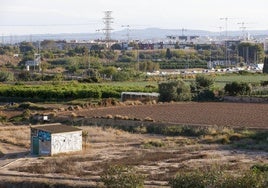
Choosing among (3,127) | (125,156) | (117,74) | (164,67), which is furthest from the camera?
(164,67)

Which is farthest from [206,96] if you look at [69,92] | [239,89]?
[69,92]

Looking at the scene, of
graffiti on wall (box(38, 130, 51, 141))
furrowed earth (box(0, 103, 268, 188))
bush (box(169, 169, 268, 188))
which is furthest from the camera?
graffiti on wall (box(38, 130, 51, 141))

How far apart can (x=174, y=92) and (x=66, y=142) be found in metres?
23.4

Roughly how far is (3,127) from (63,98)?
20.0 m

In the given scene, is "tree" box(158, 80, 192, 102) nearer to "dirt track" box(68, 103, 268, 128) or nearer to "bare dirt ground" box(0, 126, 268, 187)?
"dirt track" box(68, 103, 268, 128)

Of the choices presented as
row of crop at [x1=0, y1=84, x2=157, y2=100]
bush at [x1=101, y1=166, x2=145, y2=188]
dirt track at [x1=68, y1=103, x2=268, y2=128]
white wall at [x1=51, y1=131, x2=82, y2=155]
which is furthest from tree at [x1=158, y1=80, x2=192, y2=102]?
bush at [x1=101, y1=166, x2=145, y2=188]

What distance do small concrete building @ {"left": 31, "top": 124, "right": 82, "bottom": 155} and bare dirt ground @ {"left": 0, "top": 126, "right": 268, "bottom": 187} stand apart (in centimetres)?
45

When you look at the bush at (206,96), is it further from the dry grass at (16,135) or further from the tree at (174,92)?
the dry grass at (16,135)

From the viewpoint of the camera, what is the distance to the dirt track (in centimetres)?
3894

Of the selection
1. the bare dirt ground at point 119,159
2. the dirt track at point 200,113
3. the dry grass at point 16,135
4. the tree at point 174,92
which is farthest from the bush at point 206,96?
the bare dirt ground at point 119,159

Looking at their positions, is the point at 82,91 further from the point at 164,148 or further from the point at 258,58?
the point at 258,58

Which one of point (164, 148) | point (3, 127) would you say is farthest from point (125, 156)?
point (3, 127)

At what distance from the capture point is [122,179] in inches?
719

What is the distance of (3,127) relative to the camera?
3959 cm
